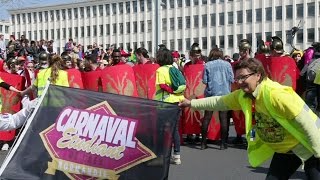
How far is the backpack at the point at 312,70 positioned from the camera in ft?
29.5

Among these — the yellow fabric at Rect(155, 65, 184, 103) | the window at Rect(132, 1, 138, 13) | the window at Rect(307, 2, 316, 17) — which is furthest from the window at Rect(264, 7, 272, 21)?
the yellow fabric at Rect(155, 65, 184, 103)

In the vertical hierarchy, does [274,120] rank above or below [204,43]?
below

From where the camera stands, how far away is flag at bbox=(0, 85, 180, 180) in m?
5.45

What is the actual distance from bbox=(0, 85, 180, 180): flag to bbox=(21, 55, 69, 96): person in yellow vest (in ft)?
11.6

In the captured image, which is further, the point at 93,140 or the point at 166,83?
the point at 166,83

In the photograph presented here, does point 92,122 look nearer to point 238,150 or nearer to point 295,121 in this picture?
point 295,121

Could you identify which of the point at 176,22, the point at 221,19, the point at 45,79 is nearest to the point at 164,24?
the point at 176,22

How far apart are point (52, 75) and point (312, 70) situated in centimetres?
390

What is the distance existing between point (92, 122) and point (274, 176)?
66.3 inches

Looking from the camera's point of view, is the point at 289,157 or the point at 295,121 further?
the point at 289,157

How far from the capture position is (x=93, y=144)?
5426 millimetres

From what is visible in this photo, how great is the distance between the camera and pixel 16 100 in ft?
35.8

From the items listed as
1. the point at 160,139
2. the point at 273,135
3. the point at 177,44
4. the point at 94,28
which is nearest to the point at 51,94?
the point at 160,139

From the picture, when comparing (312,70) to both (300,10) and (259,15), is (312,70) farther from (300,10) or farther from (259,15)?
(259,15)
